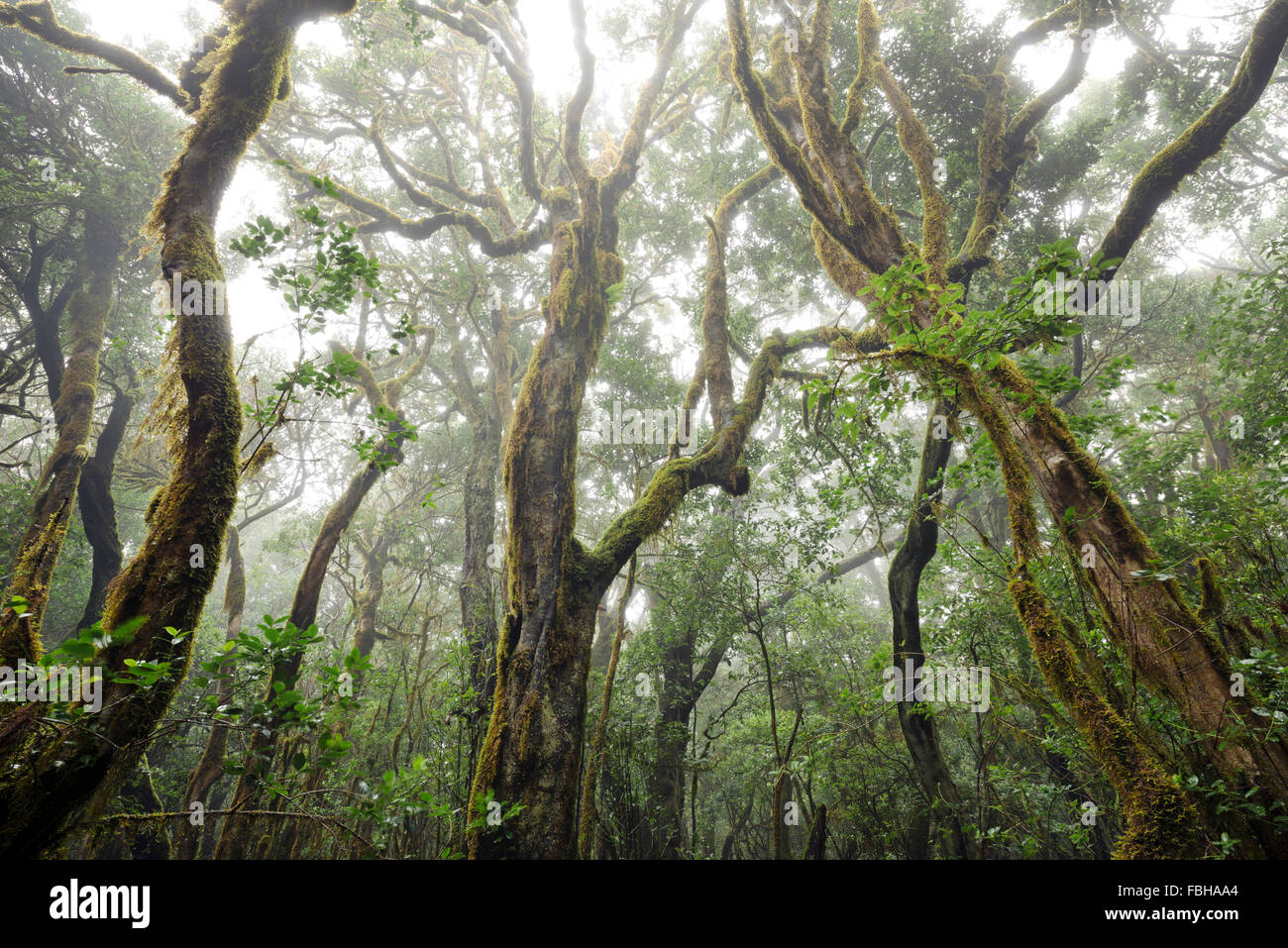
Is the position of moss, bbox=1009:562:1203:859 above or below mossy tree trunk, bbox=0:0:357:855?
below

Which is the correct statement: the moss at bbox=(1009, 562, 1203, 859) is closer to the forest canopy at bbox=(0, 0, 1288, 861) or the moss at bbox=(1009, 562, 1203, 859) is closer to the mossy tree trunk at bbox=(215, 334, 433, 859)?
the forest canopy at bbox=(0, 0, 1288, 861)

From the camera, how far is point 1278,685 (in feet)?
10.0

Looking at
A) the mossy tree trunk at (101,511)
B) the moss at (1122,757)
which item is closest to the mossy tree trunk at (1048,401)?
the moss at (1122,757)

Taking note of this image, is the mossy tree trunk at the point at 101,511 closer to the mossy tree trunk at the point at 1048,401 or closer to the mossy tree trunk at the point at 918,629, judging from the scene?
the mossy tree trunk at the point at 1048,401

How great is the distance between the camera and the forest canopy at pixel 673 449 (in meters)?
3.05

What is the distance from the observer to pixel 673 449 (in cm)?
636

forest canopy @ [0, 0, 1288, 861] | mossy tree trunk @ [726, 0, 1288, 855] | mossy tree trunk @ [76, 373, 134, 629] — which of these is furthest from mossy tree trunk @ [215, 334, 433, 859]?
mossy tree trunk @ [726, 0, 1288, 855]

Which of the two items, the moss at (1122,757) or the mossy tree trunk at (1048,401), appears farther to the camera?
the mossy tree trunk at (1048,401)

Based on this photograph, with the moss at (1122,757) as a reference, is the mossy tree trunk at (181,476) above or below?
above

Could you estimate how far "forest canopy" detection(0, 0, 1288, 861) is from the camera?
305 centimetres

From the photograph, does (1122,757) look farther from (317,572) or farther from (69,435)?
(69,435)

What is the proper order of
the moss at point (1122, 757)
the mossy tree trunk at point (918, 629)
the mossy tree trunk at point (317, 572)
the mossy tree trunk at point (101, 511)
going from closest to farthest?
the mossy tree trunk at point (317, 572)
the moss at point (1122, 757)
the mossy tree trunk at point (918, 629)
the mossy tree trunk at point (101, 511)
